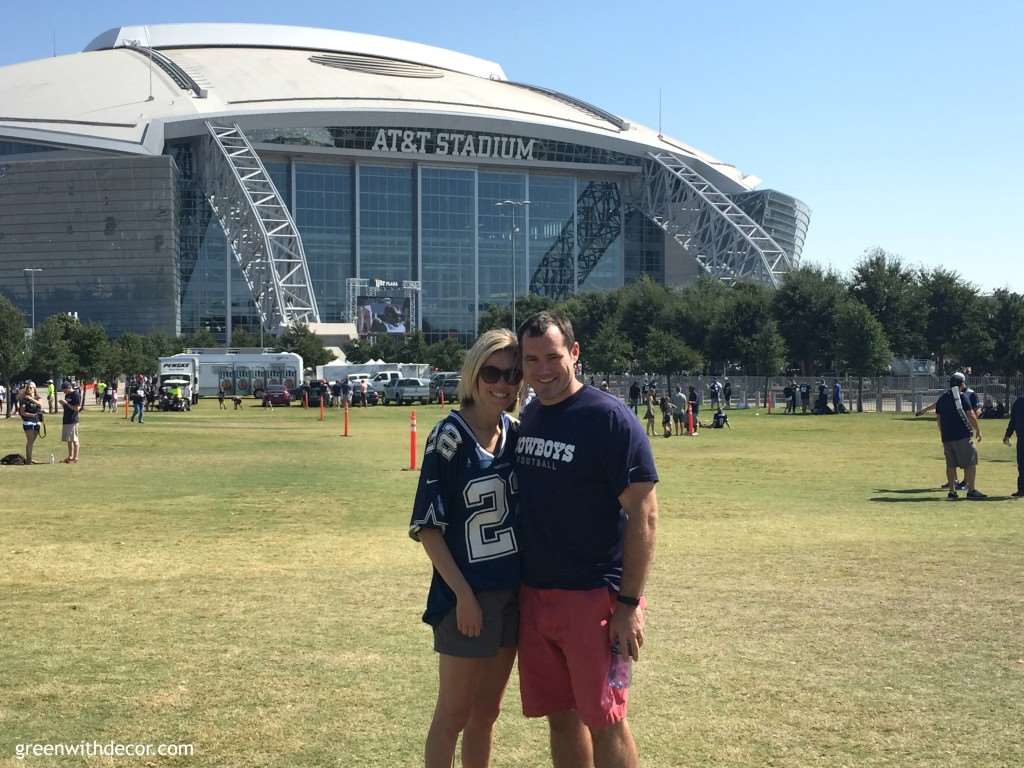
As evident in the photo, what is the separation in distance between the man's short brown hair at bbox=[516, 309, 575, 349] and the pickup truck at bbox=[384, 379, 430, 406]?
62153 millimetres

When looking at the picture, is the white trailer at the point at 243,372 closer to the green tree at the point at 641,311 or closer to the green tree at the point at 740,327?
the green tree at the point at 641,311

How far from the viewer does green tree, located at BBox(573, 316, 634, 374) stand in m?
78.1

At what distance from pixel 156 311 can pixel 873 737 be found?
11878cm

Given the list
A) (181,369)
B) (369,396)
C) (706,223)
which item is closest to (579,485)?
(369,396)

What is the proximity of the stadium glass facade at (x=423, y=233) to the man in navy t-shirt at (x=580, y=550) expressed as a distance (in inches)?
4740

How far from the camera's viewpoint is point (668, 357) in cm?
6981

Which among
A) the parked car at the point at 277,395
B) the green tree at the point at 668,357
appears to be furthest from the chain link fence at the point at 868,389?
the parked car at the point at 277,395

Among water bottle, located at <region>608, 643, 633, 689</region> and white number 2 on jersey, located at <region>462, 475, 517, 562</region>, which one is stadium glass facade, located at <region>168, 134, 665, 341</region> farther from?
water bottle, located at <region>608, 643, 633, 689</region>

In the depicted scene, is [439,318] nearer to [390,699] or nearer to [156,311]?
[156,311]

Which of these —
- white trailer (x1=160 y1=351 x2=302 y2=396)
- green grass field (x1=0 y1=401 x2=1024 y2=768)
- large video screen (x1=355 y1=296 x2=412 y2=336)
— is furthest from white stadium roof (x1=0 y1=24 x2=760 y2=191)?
green grass field (x1=0 y1=401 x2=1024 y2=768)

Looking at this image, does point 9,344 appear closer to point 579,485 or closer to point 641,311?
point 641,311

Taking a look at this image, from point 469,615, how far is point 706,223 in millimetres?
124663

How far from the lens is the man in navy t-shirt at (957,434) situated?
18.1 metres

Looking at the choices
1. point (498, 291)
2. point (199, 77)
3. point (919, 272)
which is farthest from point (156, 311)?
point (919, 272)
